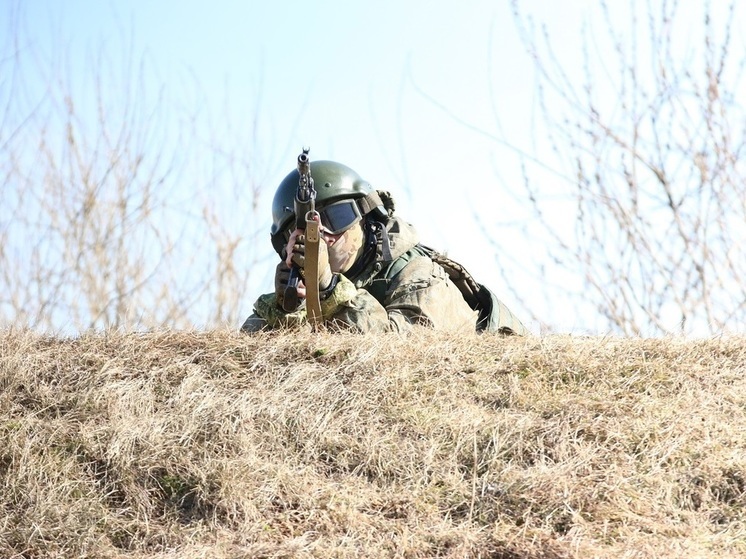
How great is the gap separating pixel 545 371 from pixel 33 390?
8.45ft

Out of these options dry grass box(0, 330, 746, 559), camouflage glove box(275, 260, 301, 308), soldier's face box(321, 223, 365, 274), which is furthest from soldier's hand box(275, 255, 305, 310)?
soldier's face box(321, 223, 365, 274)

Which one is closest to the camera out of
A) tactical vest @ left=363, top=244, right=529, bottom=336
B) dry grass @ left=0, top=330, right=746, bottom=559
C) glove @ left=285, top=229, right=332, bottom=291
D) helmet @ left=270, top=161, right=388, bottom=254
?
dry grass @ left=0, top=330, right=746, bottom=559

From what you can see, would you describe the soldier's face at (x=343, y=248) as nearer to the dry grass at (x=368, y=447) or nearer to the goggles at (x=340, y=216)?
the goggles at (x=340, y=216)

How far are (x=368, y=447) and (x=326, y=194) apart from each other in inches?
91.5

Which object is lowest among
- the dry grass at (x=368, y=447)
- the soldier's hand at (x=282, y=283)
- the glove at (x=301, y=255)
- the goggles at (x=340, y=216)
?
the dry grass at (x=368, y=447)

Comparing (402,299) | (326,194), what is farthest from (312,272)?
(326,194)

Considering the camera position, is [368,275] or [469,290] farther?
[469,290]

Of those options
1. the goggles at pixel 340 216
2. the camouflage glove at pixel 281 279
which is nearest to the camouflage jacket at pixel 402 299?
the camouflage glove at pixel 281 279

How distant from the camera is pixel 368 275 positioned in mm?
6145

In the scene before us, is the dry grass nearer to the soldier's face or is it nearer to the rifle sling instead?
the rifle sling

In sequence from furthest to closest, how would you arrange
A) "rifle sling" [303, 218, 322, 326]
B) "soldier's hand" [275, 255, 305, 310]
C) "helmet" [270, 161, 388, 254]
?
"helmet" [270, 161, 388, 254]
"soldier's hand" [275, 255, 305, 310]
"rifle sling" [303, 218, 322, 326]

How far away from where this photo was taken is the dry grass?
3.78 m

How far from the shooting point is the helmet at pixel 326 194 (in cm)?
621

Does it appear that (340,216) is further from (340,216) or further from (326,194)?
(326,194)
